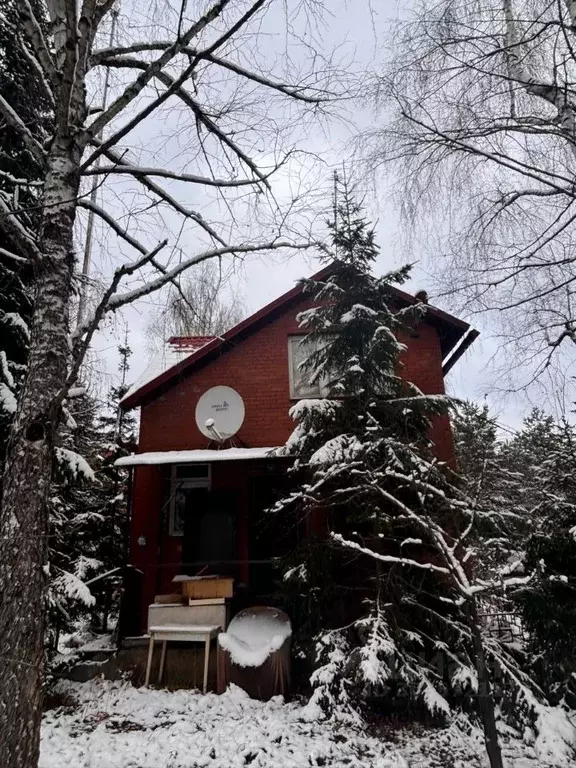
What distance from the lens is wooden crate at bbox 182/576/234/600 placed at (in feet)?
25.0

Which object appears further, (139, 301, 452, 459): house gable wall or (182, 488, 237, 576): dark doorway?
(139, 301, 452, 459): house gable wall

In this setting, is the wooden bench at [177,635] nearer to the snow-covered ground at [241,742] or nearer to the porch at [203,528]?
the snow-covered ground at [241,742]

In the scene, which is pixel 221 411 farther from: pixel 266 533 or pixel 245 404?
pixel 266 533

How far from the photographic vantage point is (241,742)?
207 inches

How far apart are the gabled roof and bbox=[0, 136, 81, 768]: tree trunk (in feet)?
19.3

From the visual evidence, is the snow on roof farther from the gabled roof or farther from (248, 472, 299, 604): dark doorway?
(248, 472, 299, 604): dark doorway

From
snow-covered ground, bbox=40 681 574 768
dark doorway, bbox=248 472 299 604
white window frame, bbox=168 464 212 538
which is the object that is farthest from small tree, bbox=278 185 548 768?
white window frame, bbox=168 464 212 538

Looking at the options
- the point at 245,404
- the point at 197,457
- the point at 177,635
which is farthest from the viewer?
the point at 245,404

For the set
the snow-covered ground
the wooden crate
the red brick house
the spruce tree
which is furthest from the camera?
the red brick house

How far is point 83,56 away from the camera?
12.8 feet

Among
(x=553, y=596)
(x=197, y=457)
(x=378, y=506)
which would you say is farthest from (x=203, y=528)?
(x=553, y=596)

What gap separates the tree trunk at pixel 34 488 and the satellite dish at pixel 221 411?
5850 mm

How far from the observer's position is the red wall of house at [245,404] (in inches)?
380

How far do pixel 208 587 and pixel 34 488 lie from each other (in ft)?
17.0
